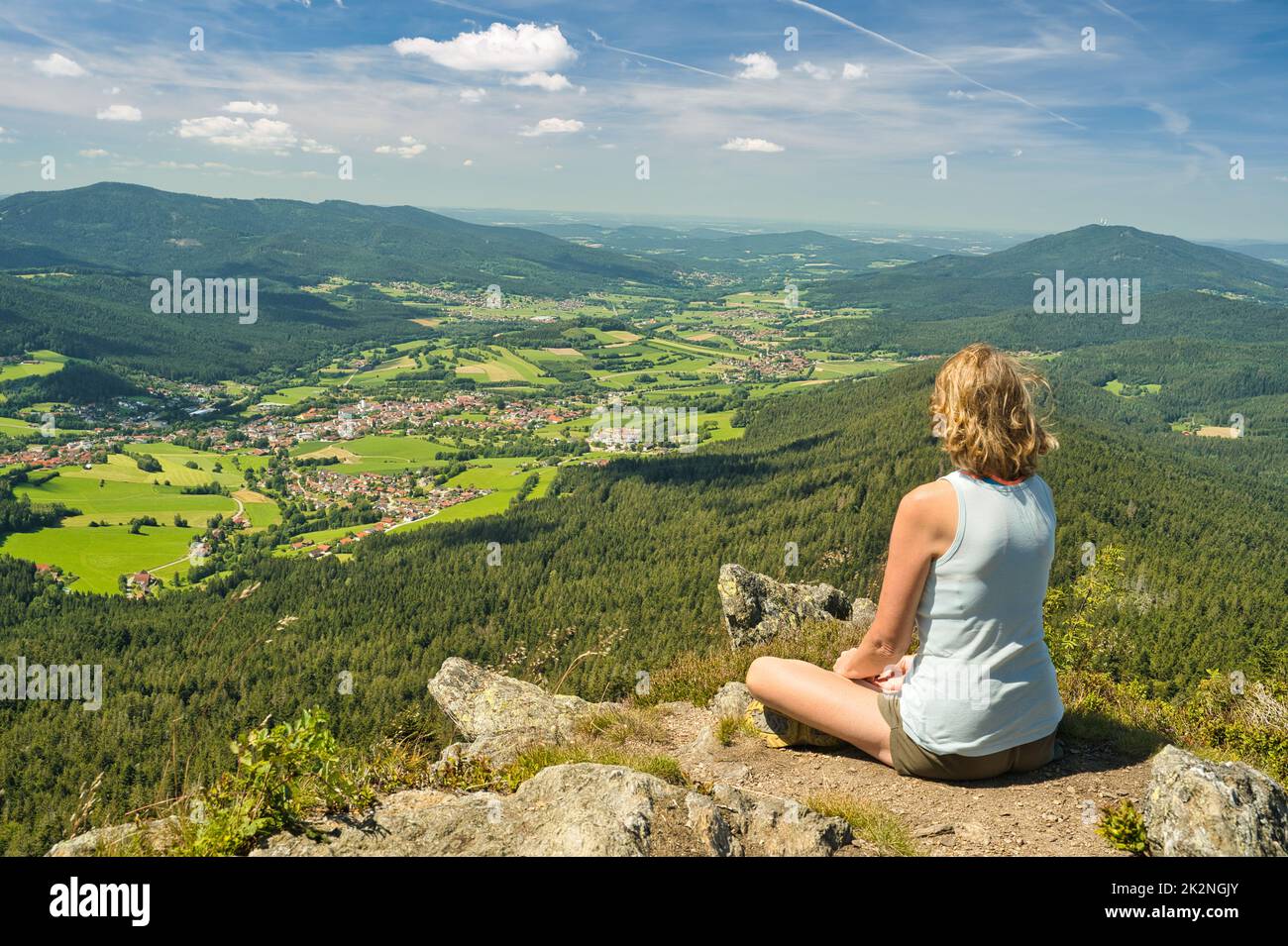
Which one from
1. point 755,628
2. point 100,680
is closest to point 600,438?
point 100,680

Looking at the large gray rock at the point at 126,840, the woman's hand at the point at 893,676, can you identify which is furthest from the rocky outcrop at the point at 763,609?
the large gray rock at the point at 126,840

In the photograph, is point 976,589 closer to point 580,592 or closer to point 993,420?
point 993,420

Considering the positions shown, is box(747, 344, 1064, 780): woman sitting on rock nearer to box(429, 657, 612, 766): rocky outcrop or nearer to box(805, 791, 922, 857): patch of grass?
box(805, 791, 922, 857): patch of grass

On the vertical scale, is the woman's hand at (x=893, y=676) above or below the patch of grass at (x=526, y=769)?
above

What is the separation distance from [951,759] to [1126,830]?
1.11 metres

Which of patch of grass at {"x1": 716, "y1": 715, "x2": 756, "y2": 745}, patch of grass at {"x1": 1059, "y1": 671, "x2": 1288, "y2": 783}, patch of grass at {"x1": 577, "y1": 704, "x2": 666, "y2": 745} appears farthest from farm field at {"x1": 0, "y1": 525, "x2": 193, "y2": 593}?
patch of grass at {"x1": 1059, "y1": 671, "x2": 1288, "y2": 783}

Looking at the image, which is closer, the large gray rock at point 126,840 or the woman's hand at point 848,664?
the large gray rock at point 126,840

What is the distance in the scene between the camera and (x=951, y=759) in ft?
17.0

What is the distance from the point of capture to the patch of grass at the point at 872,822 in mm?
4656

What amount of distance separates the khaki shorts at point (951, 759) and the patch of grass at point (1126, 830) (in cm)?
69

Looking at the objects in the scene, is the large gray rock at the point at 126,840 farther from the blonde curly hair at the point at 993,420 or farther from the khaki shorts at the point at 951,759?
the blonde curly hair at the point at 993,420

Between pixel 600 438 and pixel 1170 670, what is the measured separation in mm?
109415

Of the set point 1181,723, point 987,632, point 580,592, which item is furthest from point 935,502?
point 580,592
